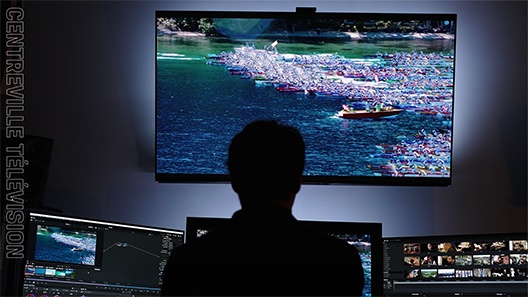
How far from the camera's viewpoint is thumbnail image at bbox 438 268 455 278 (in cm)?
318

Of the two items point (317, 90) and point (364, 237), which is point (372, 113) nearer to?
point (317, 90)

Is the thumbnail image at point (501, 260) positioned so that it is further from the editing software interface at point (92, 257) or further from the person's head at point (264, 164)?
the person's head at point (264, 164)

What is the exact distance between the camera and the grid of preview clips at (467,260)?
3.12m

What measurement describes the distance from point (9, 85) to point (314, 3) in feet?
5.04

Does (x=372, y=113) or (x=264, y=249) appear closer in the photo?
(x=264, y=249)

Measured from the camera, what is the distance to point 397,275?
3.23 meters

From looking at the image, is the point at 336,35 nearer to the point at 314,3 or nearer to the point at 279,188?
the point at 314,3

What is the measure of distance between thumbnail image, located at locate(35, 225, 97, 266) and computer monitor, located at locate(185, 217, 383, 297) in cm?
38

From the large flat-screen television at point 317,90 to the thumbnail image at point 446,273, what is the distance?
62 centimetres

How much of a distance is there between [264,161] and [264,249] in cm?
21

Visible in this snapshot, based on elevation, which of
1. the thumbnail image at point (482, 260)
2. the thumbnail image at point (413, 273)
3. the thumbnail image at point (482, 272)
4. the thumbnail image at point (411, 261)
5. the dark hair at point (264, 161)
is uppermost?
the dark hair at point (264, 161)

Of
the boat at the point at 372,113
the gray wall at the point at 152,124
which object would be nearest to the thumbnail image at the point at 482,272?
the gray wall at the point at 152,124

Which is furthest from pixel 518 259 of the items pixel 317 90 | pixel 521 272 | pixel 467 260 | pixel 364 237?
pixel 317 90

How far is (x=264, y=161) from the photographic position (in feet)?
6.28
